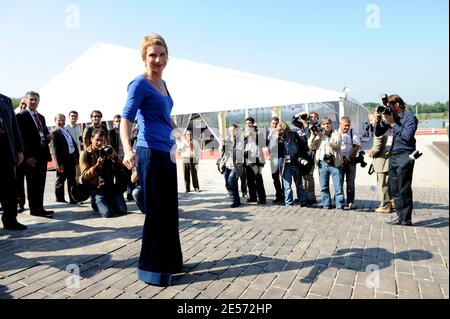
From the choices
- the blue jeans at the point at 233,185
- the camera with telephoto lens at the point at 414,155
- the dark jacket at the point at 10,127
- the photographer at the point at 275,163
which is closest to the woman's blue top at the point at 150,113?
the dark jacket at the point at 10,127

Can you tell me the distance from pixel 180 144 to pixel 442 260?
6.81 m

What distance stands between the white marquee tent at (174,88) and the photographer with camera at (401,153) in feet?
34.5

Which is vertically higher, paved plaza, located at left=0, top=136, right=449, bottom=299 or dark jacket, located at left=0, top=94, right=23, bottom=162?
dark jacket, located at left=0, top=94, right=23, bottom=162

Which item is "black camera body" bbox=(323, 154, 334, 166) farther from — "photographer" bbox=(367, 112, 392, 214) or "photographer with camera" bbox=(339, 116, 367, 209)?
"photographer" bbox=(367, 112, 392, 214)

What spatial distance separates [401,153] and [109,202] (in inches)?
196

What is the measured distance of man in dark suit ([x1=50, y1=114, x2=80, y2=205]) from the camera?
6727 millimetres

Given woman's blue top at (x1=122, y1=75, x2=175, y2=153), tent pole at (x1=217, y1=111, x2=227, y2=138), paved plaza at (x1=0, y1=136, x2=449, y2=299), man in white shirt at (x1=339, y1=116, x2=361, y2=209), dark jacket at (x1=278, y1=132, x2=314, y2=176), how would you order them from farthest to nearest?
1. tent pole at (x1=217, y1=111, x2=227, y2=138)
2. dark jacket at (x1=278, y1=132, x2=314, y2=176)
3. man in white shirt at (x1=339, y1=116, x2=361, y2=209)
4. paved plaza at (x1=0, y1=136, x2=449, y2=299)
5. woman's blue top at (x1=122, y1=75, x2=175, y2=153)

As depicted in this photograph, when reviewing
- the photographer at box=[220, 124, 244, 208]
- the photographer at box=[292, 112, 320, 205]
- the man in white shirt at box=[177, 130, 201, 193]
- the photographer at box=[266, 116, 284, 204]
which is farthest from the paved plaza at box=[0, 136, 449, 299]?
the man in white shirt at box=[177, 130, 201, 193]

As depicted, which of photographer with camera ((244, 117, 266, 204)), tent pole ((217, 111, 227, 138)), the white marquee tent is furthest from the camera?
tent pole ((217, 111, 227, 138))

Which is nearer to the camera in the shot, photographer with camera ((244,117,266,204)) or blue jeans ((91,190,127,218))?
blue jeans ((91,190,127,218))

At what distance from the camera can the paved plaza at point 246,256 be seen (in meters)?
2.65

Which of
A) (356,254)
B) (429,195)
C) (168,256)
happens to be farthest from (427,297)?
(429,195)

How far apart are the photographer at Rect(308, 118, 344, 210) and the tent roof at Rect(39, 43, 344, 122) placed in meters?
9.44

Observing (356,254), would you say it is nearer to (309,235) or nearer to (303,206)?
(309,235)
